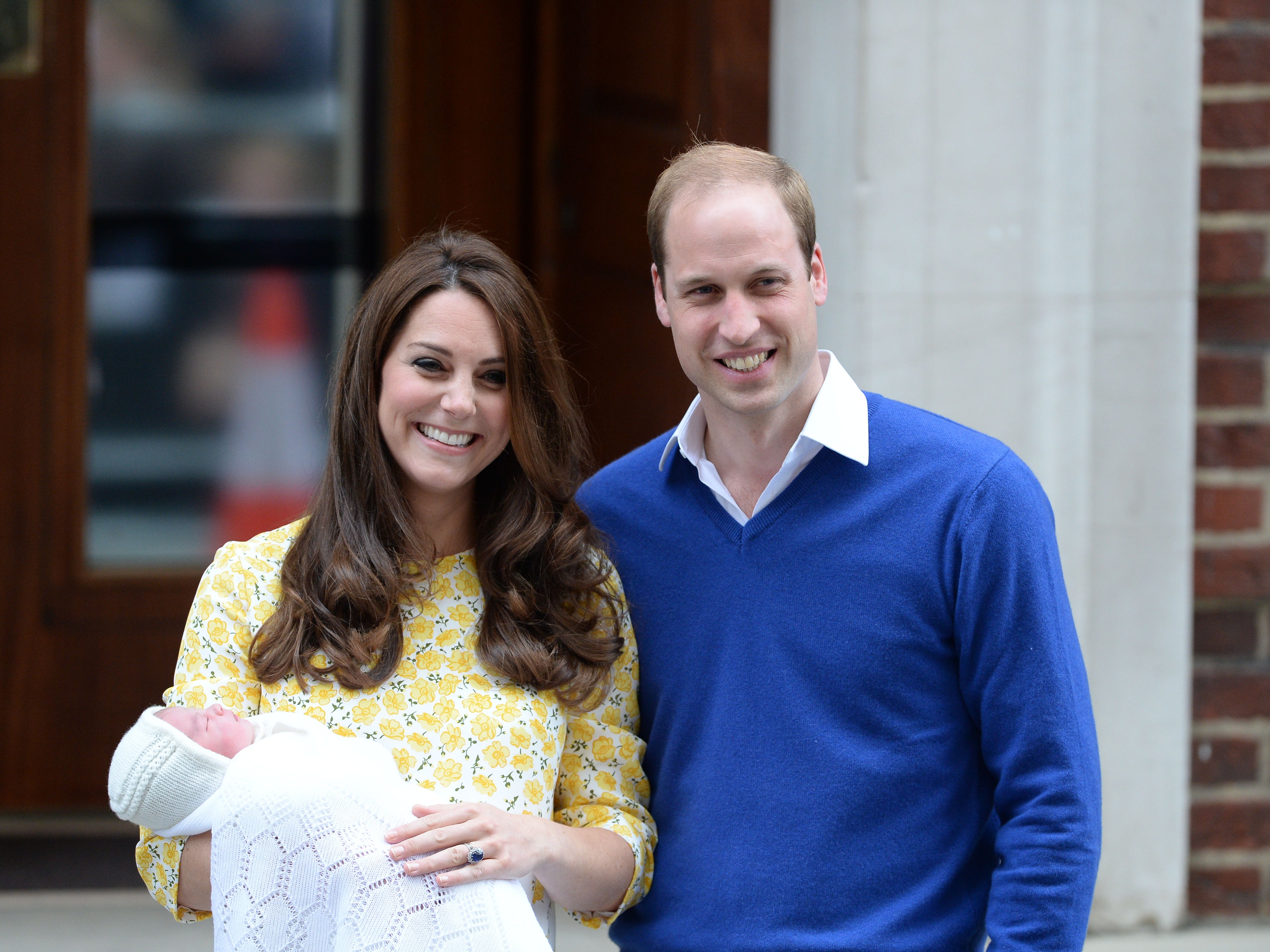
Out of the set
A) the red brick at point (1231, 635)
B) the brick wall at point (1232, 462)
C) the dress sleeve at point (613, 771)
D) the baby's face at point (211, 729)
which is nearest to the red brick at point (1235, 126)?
the brick wall at point (1232, 462)

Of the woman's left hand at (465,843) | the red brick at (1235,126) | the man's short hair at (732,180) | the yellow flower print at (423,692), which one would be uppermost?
the red brick at (1235,126)

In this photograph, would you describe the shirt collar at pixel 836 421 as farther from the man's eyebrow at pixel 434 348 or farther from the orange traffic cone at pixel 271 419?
the orange traffic cone at pixel 271 419

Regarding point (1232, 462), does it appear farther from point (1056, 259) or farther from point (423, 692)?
point (423, 692)

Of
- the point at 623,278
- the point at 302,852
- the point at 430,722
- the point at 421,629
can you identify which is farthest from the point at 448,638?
the point at 623,278

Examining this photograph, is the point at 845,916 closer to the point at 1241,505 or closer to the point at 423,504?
the point at 423,504

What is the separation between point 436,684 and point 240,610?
0.98ft

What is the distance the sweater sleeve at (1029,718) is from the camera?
1.88 meters

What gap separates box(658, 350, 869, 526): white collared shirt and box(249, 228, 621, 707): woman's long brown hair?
0.23m

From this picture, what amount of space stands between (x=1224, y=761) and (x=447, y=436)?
6.38ft

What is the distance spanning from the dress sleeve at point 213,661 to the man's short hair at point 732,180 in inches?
30.0

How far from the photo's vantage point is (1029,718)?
190 cm

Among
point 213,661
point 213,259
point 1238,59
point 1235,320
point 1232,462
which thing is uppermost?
point 1238,59

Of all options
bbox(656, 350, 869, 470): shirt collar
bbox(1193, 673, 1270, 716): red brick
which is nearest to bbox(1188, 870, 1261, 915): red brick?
bbox(1193, 673, 1270, 716): red brick

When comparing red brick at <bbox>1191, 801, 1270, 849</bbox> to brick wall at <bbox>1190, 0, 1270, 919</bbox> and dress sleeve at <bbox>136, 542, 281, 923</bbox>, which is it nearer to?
brick wall at <bbox>1190, 0, 1270, 919</bbox>
